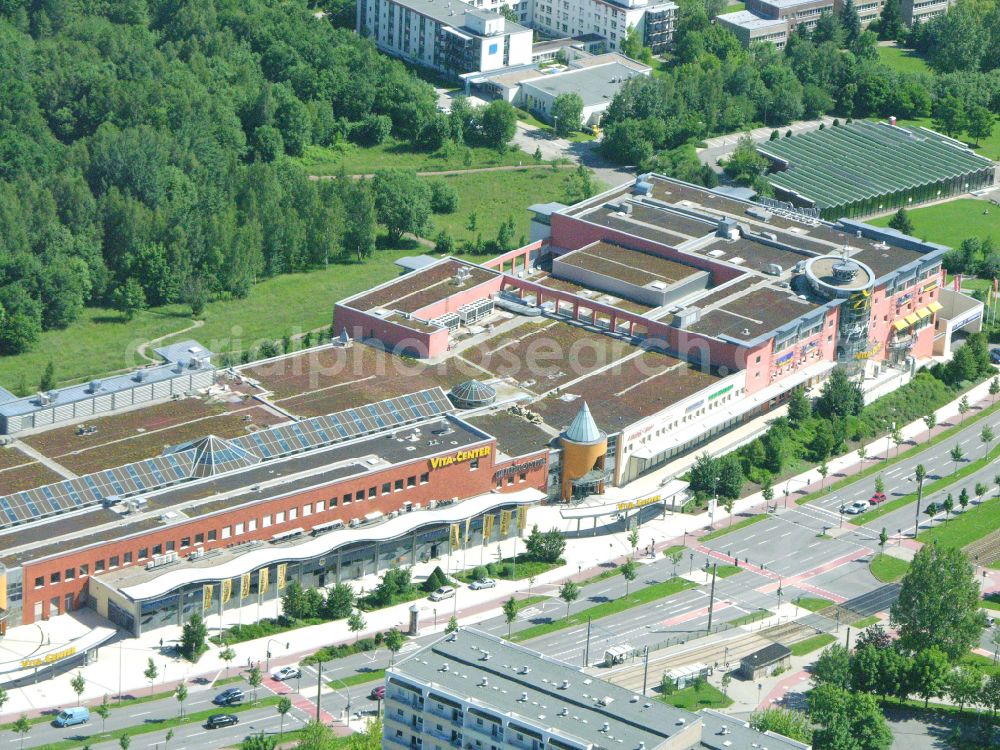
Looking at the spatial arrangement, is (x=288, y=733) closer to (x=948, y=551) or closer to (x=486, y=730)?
(x=486, y=730)

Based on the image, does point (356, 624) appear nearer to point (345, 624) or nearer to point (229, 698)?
point (345, 624)

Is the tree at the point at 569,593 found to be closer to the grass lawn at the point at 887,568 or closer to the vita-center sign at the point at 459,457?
the vita-center sign at the point at 459,457

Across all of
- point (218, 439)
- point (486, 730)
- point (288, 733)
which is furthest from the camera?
point (218, 439)

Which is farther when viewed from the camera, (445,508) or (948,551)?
(445,508)

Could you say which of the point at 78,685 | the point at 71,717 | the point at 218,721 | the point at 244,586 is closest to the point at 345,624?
the point at 244,586

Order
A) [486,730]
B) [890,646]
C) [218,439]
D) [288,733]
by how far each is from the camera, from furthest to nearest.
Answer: [218,439], [890,646], [288,733], [486,730]

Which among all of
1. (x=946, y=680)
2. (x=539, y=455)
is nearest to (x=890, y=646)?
(x=946, y=680)
